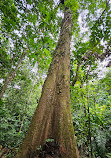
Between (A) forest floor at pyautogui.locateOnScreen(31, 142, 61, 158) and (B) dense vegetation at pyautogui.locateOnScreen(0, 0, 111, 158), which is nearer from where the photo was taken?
(A) forest floor at pyautogui.locateOnScreen(31, 142, 61, 158)

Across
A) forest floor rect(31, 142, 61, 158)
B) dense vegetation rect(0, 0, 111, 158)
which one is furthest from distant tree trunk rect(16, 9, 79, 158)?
dense vegetation rect(0, 0, 111, 158)

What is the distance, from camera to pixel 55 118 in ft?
4.73

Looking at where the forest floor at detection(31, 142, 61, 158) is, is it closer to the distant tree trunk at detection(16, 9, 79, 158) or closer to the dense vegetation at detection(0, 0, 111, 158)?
the distant tree trunk at detection(16, 9, 79, 158)

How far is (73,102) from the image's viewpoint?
136 inches

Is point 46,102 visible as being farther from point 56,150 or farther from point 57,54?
point 57,54

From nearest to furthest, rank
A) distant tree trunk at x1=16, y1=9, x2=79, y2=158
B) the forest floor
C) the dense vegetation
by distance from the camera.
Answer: the forest floor < distant tree trunk at x1=16, y1=9, x2=79, y2=158 < the dense vegetation

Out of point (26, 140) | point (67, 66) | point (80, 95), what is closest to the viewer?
point (26, 140)

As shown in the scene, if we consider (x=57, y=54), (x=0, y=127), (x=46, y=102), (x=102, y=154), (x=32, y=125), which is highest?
(x=57, y=54)

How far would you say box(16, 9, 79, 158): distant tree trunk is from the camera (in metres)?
1.20

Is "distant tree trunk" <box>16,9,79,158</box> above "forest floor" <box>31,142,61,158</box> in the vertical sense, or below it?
above

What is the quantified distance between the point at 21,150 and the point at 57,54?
2015mm

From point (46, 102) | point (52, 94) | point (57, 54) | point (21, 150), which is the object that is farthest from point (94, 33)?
point (21, 150)

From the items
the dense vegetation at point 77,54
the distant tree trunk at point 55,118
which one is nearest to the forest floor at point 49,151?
the distant tree trunk at point 55,118

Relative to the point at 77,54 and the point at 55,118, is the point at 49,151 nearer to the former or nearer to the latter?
the point at 55,118
